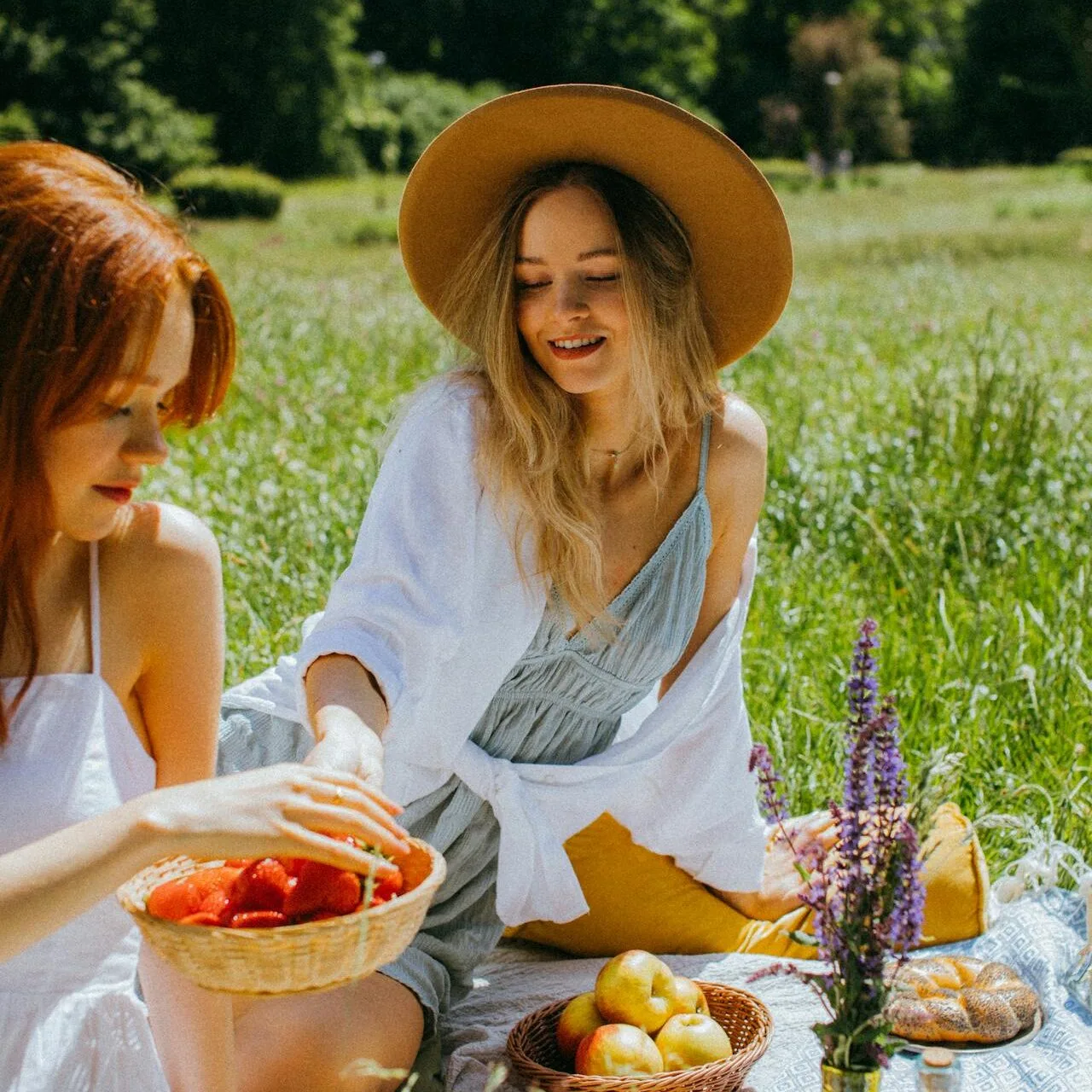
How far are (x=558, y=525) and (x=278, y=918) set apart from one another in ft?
4.17

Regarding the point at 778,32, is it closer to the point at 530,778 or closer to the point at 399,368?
the point at 399,368

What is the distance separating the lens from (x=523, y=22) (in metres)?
62.4

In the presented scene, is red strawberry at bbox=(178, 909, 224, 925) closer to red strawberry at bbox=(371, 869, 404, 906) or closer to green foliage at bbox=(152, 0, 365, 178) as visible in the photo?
red strawberry at bbox=(371, 869, 404, 906)

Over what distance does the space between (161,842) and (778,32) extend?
2727 inches

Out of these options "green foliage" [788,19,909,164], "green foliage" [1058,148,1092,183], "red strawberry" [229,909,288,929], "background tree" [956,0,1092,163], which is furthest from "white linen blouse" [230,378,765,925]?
"background tree" [956,0,1092,163]

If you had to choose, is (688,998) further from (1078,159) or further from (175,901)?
(1078,159)

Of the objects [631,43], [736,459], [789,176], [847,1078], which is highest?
[631,43]

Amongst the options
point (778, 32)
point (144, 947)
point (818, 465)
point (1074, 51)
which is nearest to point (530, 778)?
point (144, 947)

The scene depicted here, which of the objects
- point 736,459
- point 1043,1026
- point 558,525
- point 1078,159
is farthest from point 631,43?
point 1043,1026

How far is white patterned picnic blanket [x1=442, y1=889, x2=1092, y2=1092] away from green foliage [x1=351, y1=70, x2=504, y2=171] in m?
47.1

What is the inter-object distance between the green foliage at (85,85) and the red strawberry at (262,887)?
37.3m

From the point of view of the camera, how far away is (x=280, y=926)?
1.83 meters

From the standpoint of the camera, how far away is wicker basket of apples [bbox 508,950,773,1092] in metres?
2.60

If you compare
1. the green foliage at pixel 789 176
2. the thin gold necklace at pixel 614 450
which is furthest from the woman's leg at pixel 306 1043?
the green foliage at pixel 789 176
